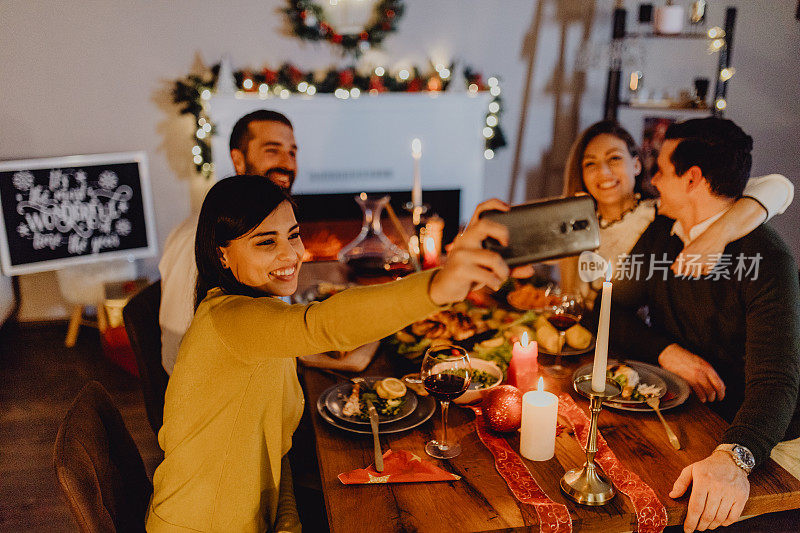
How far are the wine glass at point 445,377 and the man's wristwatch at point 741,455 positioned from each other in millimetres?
502

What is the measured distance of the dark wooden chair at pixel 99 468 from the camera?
104 cm

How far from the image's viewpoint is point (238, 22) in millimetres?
3660

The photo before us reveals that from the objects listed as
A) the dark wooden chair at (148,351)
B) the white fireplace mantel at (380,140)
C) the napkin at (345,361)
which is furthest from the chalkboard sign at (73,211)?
the napkin at (345,361)

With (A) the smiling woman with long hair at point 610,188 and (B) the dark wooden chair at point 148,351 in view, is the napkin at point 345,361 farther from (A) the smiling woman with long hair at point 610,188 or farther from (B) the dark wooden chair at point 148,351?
(A) the smiling woman with long hair at point 610,188

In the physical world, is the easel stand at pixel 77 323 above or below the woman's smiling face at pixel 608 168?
below

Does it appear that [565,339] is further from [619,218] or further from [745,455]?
[619,218]

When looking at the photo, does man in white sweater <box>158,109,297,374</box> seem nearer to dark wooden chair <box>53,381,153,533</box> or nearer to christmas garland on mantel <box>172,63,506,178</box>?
dark wooden chair <box>53,381,153,533</box>

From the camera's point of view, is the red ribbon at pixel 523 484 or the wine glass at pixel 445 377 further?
the wine glass at pixel 445 377

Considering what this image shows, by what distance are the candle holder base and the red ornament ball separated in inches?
6.4

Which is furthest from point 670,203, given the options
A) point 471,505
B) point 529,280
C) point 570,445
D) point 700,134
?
point 471,505

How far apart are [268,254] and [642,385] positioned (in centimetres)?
91

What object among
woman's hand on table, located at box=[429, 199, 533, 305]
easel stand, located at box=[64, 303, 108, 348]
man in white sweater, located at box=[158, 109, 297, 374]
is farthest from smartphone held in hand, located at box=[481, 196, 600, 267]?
easel stand, located at box=[64, 303, 108, 348]

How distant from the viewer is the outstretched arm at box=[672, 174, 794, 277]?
1.60 meters

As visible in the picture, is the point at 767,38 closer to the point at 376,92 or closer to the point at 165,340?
the point at 376,92
